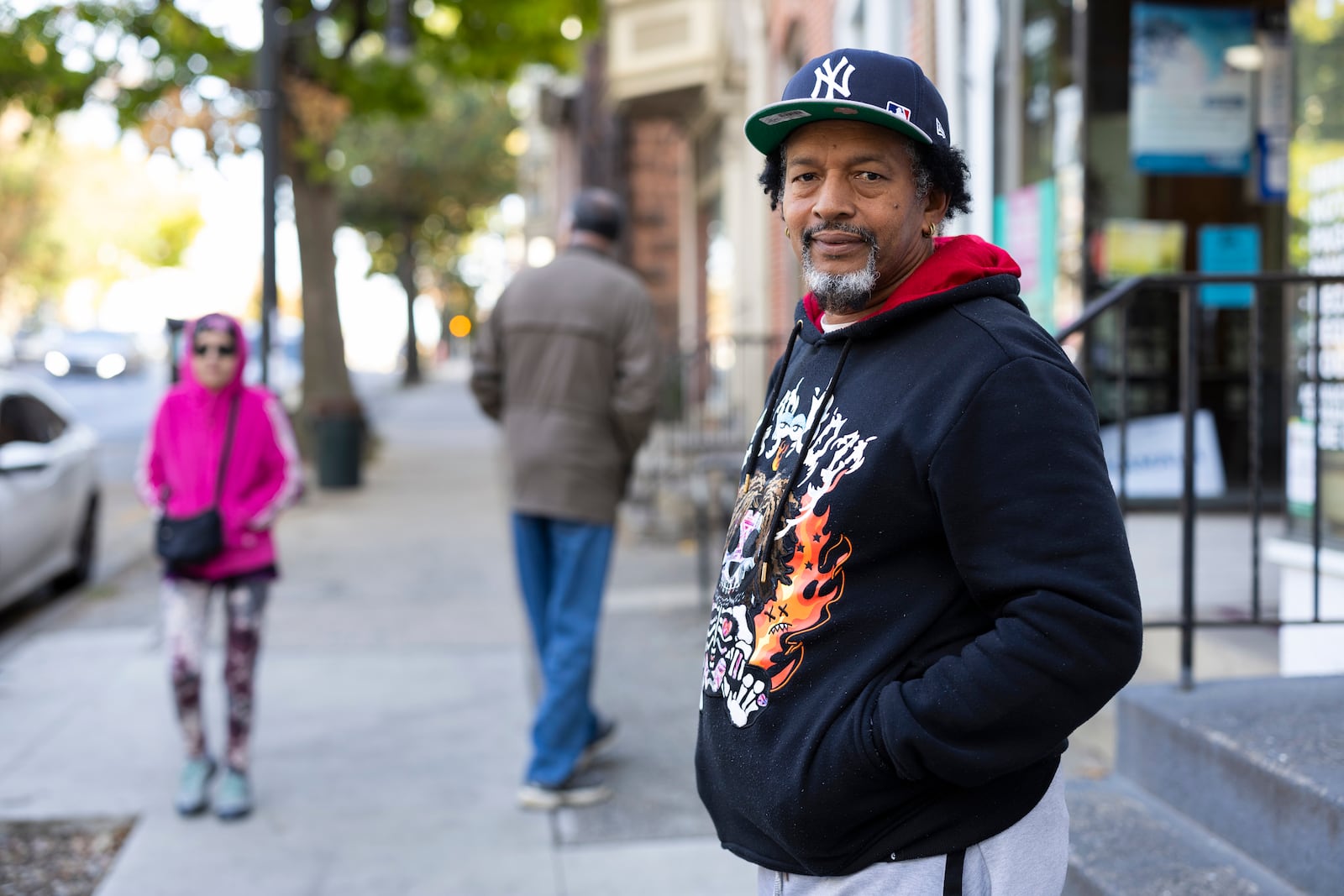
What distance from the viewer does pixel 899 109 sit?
178 centimetres

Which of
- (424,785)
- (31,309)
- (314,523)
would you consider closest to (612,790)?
(424,785)

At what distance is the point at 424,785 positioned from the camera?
5168mm

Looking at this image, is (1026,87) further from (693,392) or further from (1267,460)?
(693,392)

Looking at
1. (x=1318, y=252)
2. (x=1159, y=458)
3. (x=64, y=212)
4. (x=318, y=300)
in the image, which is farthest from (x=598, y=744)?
(x=64, y=212)

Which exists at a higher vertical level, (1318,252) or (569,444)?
(1318,252)

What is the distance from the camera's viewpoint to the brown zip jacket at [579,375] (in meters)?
4.88

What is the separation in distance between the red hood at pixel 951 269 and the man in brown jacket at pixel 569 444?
9.96 ft

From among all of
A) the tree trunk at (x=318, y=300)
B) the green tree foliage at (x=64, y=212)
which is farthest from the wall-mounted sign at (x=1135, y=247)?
the green tree foliage at (x=64, y=212)

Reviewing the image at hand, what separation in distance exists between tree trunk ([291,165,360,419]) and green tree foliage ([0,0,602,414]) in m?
0.02

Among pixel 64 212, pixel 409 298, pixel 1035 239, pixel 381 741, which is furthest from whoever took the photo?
pixel 64 212

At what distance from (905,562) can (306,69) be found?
15145 mm

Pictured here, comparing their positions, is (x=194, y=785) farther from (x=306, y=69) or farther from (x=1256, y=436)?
(x=306, y=69)

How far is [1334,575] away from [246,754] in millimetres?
3698

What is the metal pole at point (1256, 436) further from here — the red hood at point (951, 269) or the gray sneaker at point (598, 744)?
the gray sneaker at point (598, 744)
